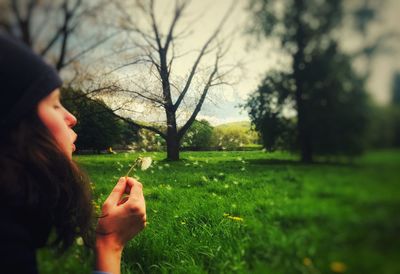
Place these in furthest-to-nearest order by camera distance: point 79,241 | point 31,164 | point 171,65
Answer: point 79,241 < point 171,65 < point 31,164

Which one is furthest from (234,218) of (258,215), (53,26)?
(53,26)

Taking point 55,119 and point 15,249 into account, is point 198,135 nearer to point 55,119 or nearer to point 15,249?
point 55,119

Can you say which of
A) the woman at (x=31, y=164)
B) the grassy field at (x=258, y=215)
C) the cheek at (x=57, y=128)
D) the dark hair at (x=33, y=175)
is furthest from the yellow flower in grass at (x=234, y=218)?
the cheek at (x=57, y=128)

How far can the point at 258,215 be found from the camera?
1968 millimetres

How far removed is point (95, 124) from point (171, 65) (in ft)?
2.06

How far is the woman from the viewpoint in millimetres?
1247

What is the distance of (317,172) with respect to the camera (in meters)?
1.45

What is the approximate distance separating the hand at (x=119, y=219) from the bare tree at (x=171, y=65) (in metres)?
0.54

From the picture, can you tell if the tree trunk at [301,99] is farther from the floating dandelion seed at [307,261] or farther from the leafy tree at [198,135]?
the leafy tree at [198,135]

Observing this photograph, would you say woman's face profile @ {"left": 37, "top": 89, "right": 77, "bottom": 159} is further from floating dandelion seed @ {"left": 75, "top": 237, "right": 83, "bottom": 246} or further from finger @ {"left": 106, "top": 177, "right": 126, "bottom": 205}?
floating dandelion seed @ {"left": 75, "top": 237, "right": 83, "bottom": 246}

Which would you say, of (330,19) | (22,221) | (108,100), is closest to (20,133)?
(22,221)

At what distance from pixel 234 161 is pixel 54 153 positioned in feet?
3.27

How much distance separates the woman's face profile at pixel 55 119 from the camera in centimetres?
143

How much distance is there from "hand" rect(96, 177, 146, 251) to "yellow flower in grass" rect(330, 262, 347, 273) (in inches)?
32.3
